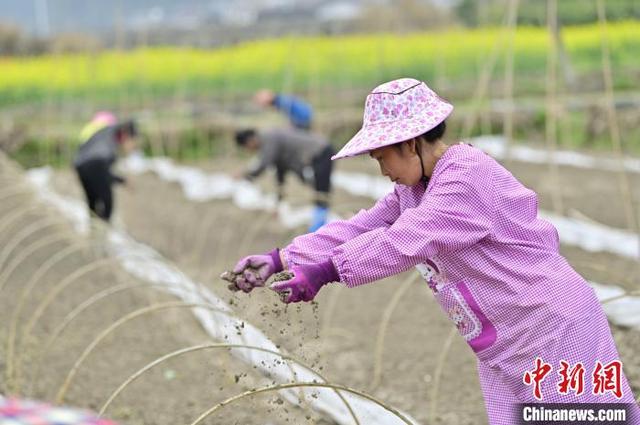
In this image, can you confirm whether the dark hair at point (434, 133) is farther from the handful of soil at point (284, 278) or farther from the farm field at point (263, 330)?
the farm field at point (263, 330)

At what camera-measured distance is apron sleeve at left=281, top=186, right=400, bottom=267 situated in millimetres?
2010

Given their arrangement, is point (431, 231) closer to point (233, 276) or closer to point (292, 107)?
point (233, 276)

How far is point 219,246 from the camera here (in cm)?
736

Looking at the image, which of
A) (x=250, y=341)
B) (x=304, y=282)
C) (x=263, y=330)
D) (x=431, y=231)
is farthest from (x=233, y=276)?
(x=250, y=341)

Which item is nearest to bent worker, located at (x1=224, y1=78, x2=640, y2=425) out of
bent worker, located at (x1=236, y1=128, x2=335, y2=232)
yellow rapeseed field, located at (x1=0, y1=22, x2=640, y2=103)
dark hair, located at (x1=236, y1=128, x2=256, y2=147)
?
bent worker, located at (x1=236, y1=128, x2=335, y2=232)

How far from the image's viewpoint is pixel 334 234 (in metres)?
2.12

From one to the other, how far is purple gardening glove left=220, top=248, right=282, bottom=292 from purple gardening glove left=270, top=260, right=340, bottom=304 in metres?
0.12

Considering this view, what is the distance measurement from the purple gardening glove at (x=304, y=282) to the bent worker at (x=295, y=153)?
5.05m

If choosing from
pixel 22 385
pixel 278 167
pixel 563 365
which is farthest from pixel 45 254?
pixel 563 365

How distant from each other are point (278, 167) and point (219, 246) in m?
0.80

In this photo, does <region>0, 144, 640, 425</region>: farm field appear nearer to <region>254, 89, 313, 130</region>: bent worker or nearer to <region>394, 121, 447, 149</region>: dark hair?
<region>394, 121, 447, 149</region>: dark hair

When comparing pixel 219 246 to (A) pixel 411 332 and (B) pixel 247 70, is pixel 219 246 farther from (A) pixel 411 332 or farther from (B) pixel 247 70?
(B) pixel 247 70

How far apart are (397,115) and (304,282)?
1.41ft

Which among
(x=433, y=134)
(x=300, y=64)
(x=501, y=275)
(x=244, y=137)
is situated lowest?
(x=300, y=64)
